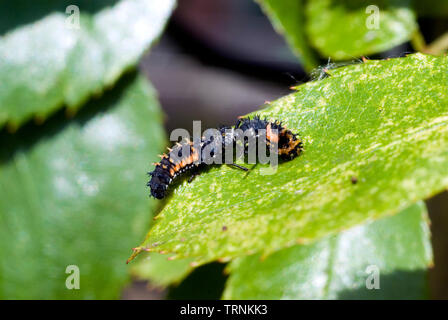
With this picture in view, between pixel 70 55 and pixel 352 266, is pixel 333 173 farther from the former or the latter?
pixel 70 55

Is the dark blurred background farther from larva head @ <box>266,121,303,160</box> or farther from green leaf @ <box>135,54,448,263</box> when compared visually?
green leaf @ <box>135,54,448,263</box>

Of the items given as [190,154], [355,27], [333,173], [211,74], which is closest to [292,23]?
Result: [355,27]


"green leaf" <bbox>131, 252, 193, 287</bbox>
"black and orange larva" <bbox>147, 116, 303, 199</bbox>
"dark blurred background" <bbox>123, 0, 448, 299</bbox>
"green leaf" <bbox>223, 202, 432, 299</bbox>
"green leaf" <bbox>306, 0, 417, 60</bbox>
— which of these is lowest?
"green leaf" <bbox>223, 202, 432, 299</bbox>

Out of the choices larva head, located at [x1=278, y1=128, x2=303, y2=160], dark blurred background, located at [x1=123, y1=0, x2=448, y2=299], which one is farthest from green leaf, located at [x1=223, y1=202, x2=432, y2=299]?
dark blurred background, located at [x1=123, y1=0, x2=448, y2=299]

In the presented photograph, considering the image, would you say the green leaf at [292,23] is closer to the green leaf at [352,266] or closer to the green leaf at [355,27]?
the green leaf at [355,27]

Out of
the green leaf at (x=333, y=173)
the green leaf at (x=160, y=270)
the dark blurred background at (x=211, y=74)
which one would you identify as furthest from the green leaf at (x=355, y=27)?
the green leaf at (x=160, y=270)
